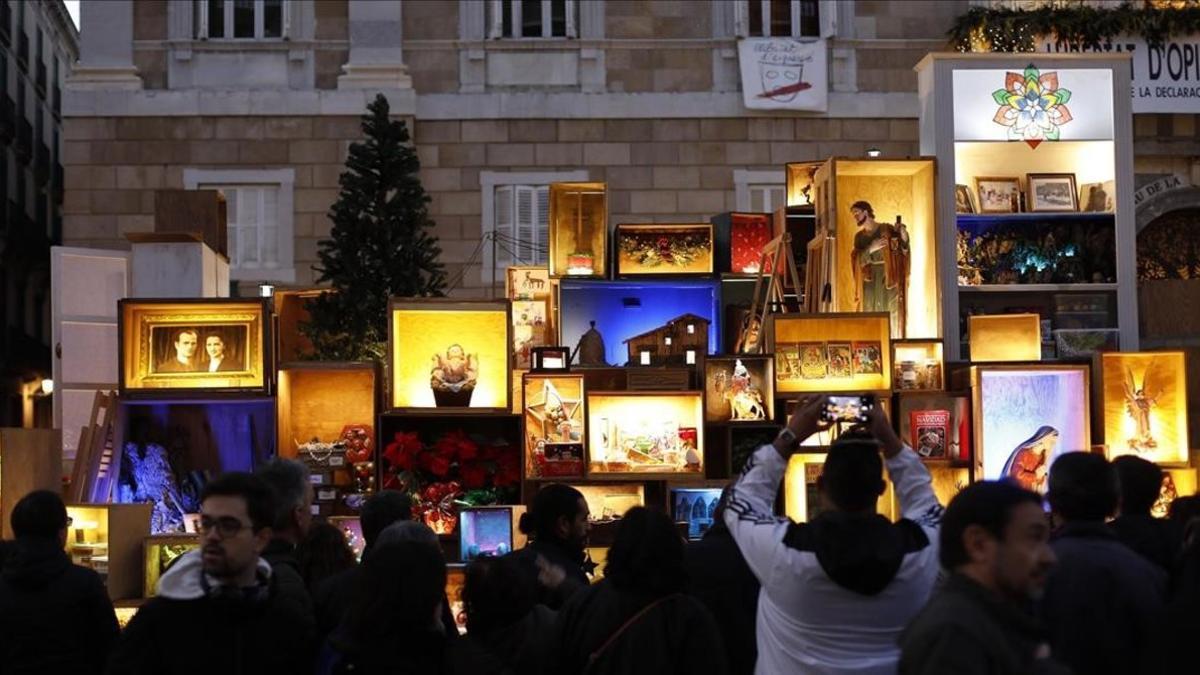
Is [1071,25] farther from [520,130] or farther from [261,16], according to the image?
[261,16]

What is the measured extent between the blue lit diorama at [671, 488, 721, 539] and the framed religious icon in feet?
8.24

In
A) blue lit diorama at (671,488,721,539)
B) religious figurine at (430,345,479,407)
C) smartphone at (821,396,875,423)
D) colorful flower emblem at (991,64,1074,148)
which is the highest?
colorful flower emblem at (991,64,1074,148)

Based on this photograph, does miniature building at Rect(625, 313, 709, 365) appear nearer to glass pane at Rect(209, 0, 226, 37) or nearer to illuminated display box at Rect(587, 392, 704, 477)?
illuminated display box at Rect(587, 392, 704, 477)

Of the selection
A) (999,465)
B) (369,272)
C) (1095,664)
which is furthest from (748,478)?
(369,272)

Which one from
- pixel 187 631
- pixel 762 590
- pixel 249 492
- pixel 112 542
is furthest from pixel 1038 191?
pixel 187 631

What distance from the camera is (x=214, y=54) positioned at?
21141 millimetres

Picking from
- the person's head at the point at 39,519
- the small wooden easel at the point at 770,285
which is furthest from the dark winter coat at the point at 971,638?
the small wooden easel at the point at 770,285

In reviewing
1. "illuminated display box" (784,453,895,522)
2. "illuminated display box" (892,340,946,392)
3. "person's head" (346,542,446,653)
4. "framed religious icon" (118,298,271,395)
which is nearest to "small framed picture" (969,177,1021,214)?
"illuminated display box" (892,340,946,392)

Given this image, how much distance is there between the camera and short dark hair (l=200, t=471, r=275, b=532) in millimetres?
4430

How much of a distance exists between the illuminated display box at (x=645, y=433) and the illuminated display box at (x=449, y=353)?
57cm

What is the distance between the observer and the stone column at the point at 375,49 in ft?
68.7

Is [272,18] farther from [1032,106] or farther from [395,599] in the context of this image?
[395,599]

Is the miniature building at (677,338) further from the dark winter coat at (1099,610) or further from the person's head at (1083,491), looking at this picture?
the dark winter coat at (1099,610)

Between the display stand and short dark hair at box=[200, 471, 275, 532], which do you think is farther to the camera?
the display stand
